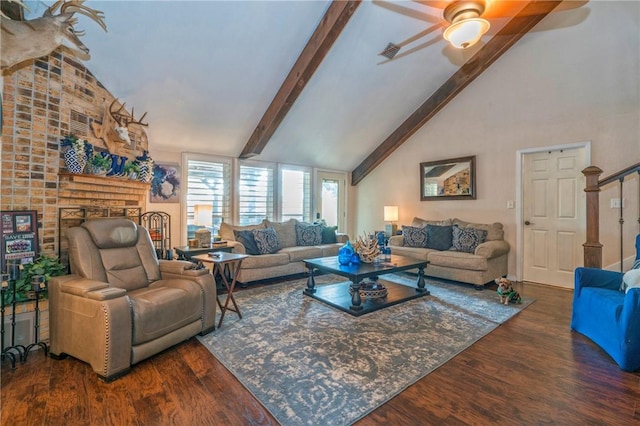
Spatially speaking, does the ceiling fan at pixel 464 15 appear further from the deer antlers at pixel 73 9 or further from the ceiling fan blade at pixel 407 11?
the deer antlers at pixel 73 9

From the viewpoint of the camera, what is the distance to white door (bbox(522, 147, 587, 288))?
4.27 m

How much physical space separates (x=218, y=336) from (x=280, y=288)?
1568 mm

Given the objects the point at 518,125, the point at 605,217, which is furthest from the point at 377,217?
the point at 605,217

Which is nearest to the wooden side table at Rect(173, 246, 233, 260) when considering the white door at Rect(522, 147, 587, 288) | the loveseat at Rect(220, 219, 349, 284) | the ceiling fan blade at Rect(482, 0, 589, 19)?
→ the loveseat at Rect(220, 219, 349, 284)

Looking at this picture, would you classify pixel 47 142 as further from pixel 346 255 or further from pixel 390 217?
pixel 390 217

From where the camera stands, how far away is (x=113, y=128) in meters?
3.35

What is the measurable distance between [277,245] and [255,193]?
1302 millimetres

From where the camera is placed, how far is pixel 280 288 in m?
4.22

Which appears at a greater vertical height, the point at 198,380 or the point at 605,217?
the point at 605,217

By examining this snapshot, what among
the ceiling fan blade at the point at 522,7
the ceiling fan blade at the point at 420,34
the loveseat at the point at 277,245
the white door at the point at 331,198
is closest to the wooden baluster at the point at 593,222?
the ceiling fan blade at the point at 522,7

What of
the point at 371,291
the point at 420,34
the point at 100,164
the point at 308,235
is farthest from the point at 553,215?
the point at 100,164

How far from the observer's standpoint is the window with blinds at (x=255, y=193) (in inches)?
215

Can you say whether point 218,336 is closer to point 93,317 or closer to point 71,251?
point 93,317

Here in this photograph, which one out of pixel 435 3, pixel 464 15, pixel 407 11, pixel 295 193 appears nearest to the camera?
pixel 464 15
